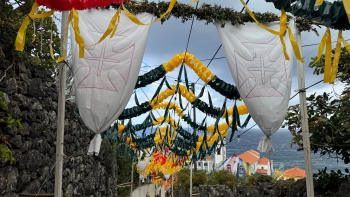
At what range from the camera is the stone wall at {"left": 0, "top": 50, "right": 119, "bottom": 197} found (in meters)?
3.74

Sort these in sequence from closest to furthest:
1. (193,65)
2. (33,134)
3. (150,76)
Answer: (150,76) → (33,134) → (193,65)

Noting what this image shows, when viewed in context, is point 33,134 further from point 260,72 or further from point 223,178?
point 223,178

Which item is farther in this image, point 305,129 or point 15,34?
point 15,34

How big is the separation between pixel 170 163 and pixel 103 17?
10.7m

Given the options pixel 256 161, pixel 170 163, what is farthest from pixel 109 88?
pixel 256 161

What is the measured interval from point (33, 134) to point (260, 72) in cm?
313

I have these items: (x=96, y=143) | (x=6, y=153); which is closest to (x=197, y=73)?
(x=96, y=143)

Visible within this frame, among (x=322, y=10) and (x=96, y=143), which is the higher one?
(x=322, y=10)

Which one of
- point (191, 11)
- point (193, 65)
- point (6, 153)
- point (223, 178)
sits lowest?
point (223, 178)

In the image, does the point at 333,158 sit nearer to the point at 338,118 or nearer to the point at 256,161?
the point at 338,118

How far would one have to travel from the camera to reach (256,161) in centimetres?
3184

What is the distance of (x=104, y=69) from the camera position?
3.13m

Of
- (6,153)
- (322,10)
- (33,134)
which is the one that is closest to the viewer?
(322,10)

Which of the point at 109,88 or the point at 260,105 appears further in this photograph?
the point at 260,105
